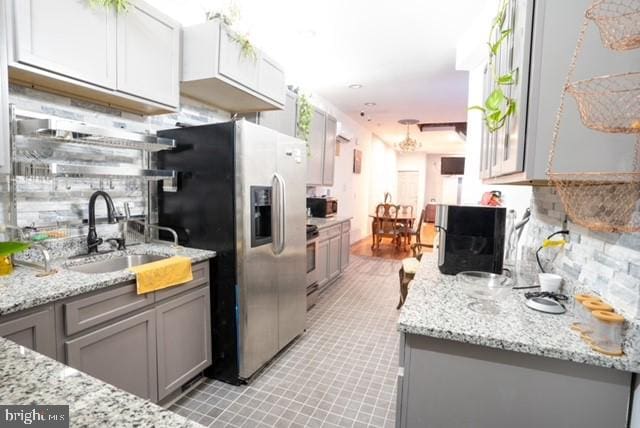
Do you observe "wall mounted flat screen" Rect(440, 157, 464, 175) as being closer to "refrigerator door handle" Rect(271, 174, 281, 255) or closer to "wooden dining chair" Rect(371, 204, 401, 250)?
"wooden dining chair" Rect(371, 204, 401, 250)

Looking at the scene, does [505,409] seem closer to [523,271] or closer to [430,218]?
[523,271]

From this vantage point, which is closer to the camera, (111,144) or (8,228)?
(8,228)

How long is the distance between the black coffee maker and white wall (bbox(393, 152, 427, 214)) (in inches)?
376

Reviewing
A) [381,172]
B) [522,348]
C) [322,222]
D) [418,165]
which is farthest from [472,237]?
[418,165]

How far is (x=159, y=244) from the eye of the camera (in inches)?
91.0

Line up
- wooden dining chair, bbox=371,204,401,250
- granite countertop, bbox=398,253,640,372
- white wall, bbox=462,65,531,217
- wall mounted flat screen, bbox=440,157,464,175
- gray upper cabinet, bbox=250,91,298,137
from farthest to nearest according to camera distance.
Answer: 1. wall mounted flat screen, bbox=440,157,464,175
2. wooden dining chair, bbox=371,204,401,250
3. gray upper cabinet, bbox=250,91,298,137
4. white wall, bbox=462,65,531,217
5. granite countertop, bbox=398,253,640,372

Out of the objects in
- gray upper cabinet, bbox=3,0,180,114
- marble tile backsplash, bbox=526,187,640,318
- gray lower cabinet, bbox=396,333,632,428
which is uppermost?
gray upper cabinet, bbox=3,0,180,114

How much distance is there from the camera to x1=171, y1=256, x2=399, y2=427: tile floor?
1859mm

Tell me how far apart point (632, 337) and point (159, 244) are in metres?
2.48

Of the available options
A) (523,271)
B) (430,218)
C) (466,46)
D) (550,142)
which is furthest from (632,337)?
(430,218)

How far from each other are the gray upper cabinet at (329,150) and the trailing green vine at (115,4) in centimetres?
287

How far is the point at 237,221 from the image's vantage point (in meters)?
2.01

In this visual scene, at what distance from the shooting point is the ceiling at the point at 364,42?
254 centimetres

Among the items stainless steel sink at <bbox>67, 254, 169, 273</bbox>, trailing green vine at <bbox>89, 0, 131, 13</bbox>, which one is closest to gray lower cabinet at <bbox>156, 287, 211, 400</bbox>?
stainless steel sink at <bbox>67, 254, 169, 273</bbox>
